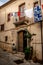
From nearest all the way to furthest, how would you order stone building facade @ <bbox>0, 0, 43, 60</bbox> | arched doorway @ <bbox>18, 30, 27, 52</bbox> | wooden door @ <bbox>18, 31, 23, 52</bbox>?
stone building facade @ <bbox>0, 0, 43, 60</bbox> → arched doorway @ <bbox>18, 30, 27, 52</bbox> → wooden door @ <bbox>18, 31, 23, 52</bbox>

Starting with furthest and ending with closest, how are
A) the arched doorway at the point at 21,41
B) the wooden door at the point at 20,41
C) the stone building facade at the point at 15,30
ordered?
the wooden door at the point at 20,41 < the arched doorway at the point at 21,41 < the stone building facade at the point at 15,30

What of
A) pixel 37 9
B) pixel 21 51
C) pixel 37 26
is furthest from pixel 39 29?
pixel 21 51

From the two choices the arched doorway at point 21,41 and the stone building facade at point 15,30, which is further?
the arched doorway at point 21,41

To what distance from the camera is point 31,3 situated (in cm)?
1407

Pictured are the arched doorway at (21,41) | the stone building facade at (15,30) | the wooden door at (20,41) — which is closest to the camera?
the stone building facade at (15,30)

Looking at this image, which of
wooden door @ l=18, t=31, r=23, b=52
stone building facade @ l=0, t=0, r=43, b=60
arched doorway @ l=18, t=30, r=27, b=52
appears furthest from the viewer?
wooden door @ l=18, t=31, r=23, b=52

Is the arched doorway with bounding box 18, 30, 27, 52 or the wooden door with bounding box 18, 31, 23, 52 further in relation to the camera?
the wooden door with bounding box 18, 31, 23, 52

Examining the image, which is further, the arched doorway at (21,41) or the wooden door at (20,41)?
the wooden door at (20,41)

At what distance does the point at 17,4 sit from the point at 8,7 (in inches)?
89.8

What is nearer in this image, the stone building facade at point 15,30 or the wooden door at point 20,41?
the stone building facade at point 15,30

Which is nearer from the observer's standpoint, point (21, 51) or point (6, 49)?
point (21, 51)

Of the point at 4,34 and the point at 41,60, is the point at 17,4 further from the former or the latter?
the point at 41,60

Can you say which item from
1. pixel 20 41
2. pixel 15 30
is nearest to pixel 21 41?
pixel 20 41

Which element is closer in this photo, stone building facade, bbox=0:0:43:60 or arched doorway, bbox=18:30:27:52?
stone building facade, bbox=0:0:43:60
